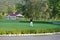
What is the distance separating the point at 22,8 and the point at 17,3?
4.10 meters

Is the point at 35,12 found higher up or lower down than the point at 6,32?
lower down

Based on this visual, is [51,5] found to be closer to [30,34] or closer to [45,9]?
[45,9]

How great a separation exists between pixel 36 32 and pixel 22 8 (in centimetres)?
4040

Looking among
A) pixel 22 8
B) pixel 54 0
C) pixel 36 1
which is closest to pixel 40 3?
pixel 36 1

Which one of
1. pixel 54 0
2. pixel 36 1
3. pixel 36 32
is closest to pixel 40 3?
pixel 36 1

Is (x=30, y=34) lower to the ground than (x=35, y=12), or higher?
higher

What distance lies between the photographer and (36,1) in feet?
181

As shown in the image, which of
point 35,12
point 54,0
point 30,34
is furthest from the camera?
point 35,12

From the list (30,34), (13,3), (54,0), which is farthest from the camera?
(13,3)

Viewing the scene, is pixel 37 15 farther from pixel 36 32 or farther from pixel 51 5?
pixel 36 32

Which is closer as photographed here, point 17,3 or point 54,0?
point 54,0

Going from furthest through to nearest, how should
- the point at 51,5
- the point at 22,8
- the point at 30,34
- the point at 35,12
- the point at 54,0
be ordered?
the point at 22,8
the point at 35,12
the point at 51,5
the point at 54,0
the point at 30,34

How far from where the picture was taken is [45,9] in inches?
2203

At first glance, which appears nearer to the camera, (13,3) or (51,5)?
(51,5)
